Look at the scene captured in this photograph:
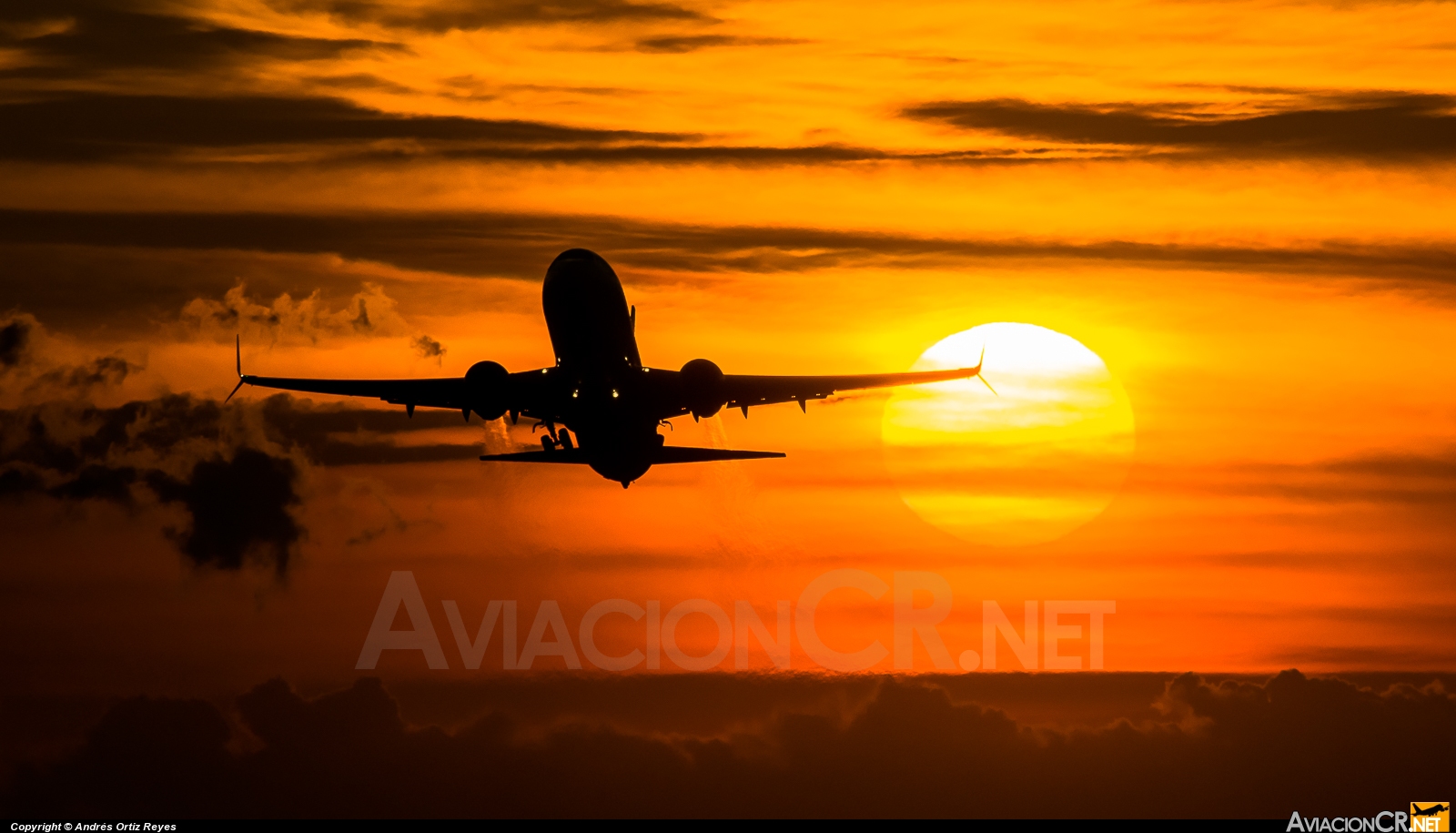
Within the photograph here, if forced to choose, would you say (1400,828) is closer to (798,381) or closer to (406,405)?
(798,381)

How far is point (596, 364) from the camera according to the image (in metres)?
70.7

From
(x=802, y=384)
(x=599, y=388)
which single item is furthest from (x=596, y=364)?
(x=802, y=384)

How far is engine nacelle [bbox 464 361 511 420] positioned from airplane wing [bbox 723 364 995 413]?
9.98m

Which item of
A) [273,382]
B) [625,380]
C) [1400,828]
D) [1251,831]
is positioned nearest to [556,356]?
[625,380]

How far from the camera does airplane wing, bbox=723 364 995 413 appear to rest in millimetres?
74438

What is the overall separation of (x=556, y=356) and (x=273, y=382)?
14367 mm

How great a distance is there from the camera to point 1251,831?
193 meters

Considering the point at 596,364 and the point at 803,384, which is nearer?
the point at 596,364

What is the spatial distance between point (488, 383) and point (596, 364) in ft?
17.7

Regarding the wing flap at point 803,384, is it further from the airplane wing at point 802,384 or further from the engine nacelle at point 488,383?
the engine nacelle at point 488,383

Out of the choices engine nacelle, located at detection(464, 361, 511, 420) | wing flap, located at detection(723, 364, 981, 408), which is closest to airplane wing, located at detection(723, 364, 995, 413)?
wing flap, located at detection(723, 364, 981, 408)

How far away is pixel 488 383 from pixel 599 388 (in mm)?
5254

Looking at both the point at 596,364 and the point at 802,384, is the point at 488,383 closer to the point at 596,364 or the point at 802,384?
the point at 596,364

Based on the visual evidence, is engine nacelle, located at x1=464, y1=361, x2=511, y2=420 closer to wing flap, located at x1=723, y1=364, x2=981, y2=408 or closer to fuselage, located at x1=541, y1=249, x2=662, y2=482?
fuselage, located at x1=541, y1=249, x2=662, y2=482
